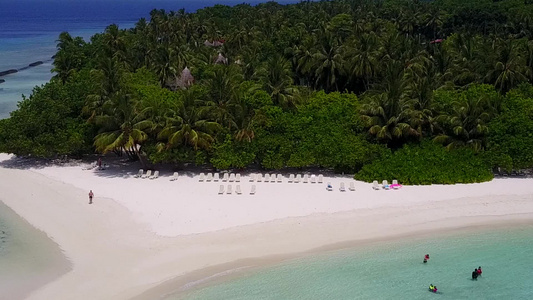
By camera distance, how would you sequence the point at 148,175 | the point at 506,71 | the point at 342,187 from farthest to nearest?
the point at 506,71, the point at 148,175, the point at 342,187

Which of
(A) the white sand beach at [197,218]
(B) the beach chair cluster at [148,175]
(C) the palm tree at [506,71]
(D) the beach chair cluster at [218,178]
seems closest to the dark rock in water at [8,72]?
(A) the white sand beach at [197,218]

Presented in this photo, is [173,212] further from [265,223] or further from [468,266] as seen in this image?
[468,266]

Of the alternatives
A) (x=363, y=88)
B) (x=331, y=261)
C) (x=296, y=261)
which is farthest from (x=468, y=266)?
(x=363, y=88)

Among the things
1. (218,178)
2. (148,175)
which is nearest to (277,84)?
(218,178)

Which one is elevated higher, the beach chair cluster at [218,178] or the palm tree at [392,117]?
the palm tree at [392,117]

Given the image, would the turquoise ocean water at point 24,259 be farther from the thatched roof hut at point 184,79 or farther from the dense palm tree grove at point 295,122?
the thatched roof hut at point 184,79

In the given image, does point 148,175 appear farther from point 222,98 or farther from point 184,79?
point 184,79
